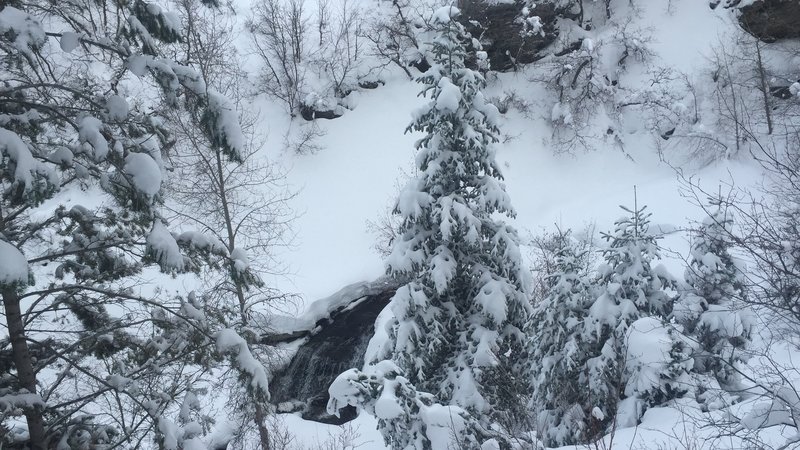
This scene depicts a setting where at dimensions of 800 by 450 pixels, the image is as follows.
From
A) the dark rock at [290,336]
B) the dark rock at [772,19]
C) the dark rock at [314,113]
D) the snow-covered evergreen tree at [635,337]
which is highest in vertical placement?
the dark rock at [314,113]

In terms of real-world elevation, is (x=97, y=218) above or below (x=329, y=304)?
below

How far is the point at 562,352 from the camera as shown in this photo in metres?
10.1

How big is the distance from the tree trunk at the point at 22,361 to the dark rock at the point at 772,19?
1012 inches

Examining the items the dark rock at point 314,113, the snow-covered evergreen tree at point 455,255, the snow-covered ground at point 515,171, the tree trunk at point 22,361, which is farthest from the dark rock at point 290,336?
the tree trunk at point 22,361

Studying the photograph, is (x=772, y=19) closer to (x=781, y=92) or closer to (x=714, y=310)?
(x=781, y=92)

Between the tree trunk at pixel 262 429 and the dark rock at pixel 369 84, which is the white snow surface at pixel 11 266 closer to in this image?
the tree trunk at pixel 262 429

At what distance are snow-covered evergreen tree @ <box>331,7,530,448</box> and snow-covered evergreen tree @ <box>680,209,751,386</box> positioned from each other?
324 cm

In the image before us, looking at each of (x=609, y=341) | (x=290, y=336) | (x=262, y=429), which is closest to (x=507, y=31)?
(x=290, y=336)

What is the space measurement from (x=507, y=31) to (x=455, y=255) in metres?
18.4

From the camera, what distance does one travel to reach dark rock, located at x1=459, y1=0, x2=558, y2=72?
990 inches

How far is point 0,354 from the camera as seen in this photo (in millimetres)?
5121

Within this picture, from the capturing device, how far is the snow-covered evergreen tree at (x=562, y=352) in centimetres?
→ 1011

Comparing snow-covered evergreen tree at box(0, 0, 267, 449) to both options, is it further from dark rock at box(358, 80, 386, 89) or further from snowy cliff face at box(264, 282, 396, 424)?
dark rock at box(358, 80, 386, 89)

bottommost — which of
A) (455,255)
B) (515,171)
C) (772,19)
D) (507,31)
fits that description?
(455,255)
